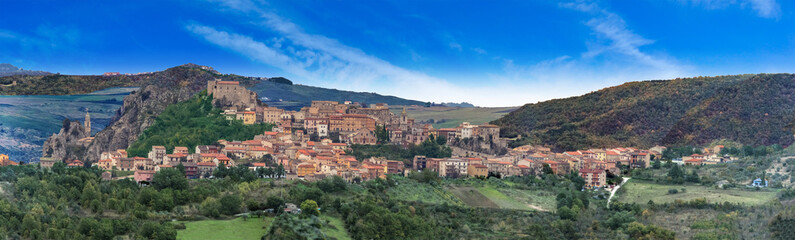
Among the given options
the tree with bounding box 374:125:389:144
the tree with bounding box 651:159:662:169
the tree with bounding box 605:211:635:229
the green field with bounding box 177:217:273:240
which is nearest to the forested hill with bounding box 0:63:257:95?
the tree with bounding box 374:125:389:144

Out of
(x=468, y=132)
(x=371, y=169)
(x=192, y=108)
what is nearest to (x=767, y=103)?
(x=468, y=132)

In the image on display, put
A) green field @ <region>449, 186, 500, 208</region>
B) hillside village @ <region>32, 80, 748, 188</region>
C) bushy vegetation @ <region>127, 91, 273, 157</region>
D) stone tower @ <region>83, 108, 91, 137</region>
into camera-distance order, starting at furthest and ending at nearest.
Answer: stone tower @ <region>83, 108, 91, 137</region> < bushy vegetation @ <region>127, 91, 273, 157</region> < hillside village @ <region>32, 80, 748, 188</region> < green field @ <region>449, 186, 500, 208</region>

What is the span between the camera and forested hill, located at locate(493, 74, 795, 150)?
2581 inches

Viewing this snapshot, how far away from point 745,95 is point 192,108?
51.6 m

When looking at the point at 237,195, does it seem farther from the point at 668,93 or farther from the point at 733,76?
the point at 733,76

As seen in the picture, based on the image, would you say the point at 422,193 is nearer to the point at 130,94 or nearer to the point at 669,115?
the point at 130,94

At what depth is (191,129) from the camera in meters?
53.4

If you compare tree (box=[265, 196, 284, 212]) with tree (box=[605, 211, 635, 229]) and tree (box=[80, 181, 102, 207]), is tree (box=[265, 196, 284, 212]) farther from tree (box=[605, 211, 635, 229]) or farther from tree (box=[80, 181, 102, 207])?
tree (box=[605, 211, 635, 229])

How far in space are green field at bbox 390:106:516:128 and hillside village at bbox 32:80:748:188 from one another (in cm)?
2049

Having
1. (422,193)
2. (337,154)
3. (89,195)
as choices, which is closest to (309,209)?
(89,195)

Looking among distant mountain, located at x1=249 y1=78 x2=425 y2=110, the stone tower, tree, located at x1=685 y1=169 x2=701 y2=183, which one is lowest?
tree, located at x1=685 y1=169 x2=701 y2=183

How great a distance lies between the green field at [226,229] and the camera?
28859 millimetres

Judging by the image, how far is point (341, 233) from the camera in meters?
31.4

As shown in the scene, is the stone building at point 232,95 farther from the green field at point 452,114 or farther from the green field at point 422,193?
the green field at point 452,114
